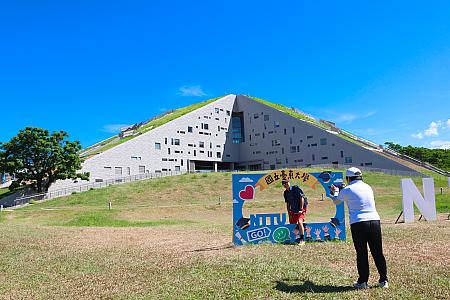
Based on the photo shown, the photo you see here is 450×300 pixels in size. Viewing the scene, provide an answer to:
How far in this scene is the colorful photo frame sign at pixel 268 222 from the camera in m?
10.8

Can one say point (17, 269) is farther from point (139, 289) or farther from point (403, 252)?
point (403, 252)

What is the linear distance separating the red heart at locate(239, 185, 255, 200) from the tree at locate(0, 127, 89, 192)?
1421 inches

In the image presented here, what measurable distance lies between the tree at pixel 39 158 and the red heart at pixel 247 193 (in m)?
36.1

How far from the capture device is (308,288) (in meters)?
5.89

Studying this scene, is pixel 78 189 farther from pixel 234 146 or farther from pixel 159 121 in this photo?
pixel 234 146

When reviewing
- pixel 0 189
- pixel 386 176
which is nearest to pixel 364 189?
pixel 386 176

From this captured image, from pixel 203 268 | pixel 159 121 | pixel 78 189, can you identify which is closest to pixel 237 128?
pixel 159 121

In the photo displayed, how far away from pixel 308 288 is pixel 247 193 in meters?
5.43

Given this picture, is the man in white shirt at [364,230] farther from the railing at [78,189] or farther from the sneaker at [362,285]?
the railing at [78,189]

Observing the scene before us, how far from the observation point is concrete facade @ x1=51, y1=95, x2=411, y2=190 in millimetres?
56688

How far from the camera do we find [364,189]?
5926mm

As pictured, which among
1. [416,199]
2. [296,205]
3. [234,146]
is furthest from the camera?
[234,146]

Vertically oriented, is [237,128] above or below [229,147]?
above

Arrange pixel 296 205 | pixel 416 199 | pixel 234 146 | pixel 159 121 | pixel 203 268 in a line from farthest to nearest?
pixel 234 146, pixel 159 121, pixel 416 199, pixel 296 205, pixel 203 268
